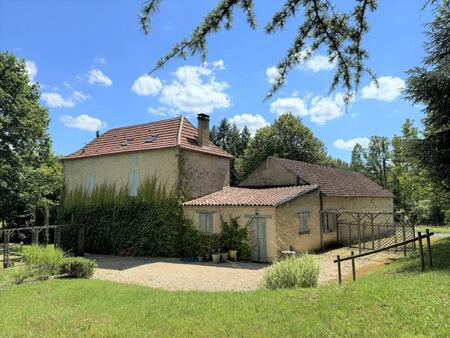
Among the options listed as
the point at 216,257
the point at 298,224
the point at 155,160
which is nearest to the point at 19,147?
the point at 155,160

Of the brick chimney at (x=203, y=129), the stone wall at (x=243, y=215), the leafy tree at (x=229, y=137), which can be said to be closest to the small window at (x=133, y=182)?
the stone wall at (x=243, y=215)

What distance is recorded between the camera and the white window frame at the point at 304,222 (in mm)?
18297

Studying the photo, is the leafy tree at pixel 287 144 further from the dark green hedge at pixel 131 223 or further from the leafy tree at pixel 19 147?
the dark green hedge at pixel 131 223

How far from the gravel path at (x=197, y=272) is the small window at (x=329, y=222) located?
2.44m

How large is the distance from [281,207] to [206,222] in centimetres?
414

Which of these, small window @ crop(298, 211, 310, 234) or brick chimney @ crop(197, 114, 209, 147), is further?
brick chimney @ crop(197, 114, 209, 147)

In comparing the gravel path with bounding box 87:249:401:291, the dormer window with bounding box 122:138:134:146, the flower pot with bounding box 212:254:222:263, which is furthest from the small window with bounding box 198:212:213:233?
the dormer window with bounding box 122:138:134:146

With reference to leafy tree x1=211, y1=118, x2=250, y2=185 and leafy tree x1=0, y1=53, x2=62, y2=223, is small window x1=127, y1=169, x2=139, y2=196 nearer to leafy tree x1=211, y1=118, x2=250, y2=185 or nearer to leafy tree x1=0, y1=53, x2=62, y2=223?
leafy tree x1=0, y1=53, x2=62, y2=223

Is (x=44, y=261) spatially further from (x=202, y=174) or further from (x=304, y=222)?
(x=304, y=222)

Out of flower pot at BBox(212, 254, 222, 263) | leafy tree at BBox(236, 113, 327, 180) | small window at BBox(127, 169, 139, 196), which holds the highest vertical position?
leafy tree at BBox(236, 113, 327, 180)

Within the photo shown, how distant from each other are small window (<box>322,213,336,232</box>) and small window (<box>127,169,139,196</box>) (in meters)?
11.1

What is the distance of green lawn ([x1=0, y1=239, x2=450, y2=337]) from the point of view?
5.65 metres

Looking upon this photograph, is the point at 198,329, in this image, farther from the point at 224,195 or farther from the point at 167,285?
the point at 224,195

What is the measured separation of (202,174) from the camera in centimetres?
2080
